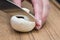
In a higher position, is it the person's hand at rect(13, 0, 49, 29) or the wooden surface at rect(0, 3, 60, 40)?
the person's hand at rect(13, 0, 49, 29)

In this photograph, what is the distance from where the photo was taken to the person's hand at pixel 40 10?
61 centimetres

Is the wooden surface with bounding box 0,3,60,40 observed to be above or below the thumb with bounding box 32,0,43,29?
below

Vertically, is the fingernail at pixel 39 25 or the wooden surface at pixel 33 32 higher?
the fingernail at pixel 39 25

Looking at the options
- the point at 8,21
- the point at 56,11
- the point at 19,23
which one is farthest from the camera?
the point at 56,11

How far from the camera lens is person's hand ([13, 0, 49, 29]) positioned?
609 millimetres

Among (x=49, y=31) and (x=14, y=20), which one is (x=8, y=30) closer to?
(x=14, y=20)

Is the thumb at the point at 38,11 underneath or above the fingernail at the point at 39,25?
above

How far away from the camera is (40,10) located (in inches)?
25.6

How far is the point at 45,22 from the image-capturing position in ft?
2.26

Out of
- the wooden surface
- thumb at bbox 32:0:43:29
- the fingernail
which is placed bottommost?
the wooden surface

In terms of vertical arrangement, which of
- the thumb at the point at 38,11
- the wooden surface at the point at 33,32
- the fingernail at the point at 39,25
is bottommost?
the wooden surface at the point at 33,32

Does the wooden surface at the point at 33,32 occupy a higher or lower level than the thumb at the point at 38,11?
lower

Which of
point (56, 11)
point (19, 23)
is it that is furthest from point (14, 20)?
point (56, 11)

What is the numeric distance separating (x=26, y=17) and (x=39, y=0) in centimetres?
14
